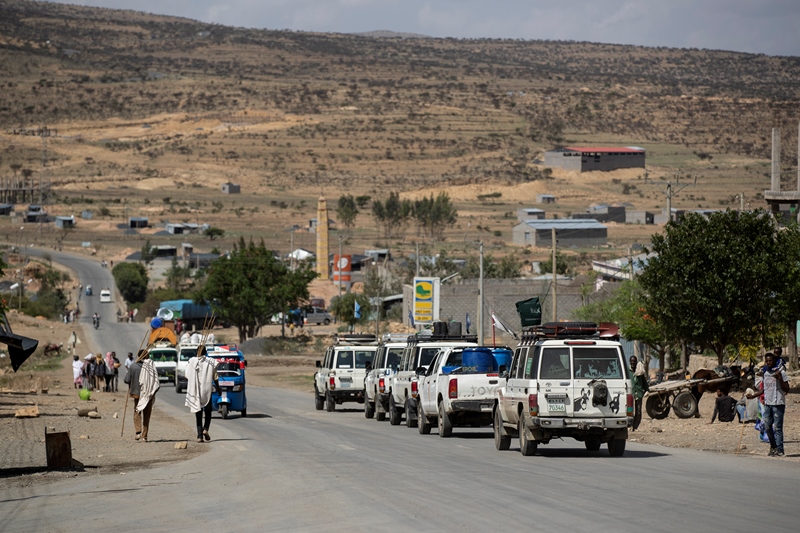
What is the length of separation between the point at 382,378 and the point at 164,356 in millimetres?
26332

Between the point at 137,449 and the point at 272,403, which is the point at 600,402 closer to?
the point at 137,449

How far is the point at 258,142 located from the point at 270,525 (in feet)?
576

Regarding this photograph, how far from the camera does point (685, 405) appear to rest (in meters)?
29.0

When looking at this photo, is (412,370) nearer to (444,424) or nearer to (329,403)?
(444,424)

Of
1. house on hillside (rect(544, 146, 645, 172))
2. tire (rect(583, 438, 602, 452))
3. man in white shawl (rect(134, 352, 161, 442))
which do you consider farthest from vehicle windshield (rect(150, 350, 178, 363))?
house on hillside (rect(544, 146, 645, 172))

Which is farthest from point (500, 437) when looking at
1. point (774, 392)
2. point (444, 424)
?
point (774, 392)

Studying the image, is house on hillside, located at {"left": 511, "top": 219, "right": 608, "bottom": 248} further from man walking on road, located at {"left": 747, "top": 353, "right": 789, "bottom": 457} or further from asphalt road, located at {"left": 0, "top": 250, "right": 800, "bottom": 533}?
man walking on road, located at {"left": 747, "top": 353, "right": 789, "bottom": 457}

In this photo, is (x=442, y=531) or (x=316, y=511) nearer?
(x=442, y=531)

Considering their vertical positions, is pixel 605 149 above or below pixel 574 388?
above

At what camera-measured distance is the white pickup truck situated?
77.8 feet

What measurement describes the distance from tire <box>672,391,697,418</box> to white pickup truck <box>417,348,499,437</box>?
6.21 meters

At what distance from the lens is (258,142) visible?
18462 cm

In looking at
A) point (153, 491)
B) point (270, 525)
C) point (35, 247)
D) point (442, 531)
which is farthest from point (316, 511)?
point (35, 247)

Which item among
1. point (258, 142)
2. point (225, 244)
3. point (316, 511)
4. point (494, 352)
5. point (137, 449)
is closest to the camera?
point (316, 511)
